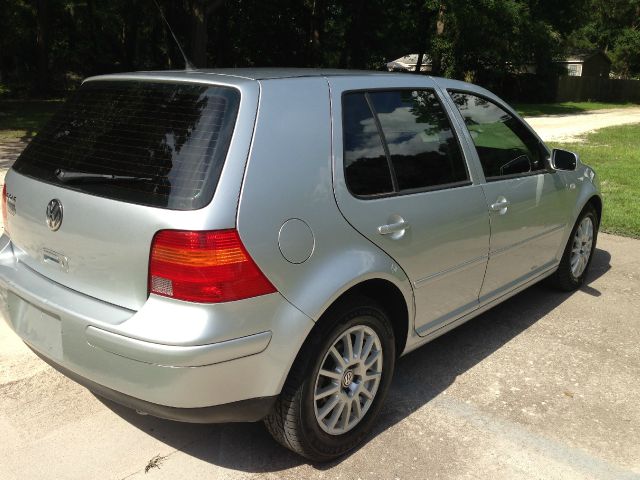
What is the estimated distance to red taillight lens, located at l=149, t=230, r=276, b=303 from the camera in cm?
233

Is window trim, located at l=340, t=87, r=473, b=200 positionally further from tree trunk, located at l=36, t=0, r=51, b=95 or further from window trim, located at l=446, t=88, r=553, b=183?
tree trunk, located at l=36, t=0, r=51, b=95

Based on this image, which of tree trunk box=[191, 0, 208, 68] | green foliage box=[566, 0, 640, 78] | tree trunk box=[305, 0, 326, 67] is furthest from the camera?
green foliage box=[566, 0, 640, 78]

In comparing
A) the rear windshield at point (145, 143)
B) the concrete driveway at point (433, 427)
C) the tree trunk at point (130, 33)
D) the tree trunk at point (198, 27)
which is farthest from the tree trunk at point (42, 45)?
the rear windshield at point (145, 143)

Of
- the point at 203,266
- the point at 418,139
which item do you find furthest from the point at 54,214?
the point at 418,139

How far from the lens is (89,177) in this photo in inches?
105

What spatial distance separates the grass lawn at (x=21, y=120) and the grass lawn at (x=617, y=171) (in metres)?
11.8

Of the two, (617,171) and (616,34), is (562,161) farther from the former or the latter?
(616,34)

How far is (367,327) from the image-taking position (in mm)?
2939

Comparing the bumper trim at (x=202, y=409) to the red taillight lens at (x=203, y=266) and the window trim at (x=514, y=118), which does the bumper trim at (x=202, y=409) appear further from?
the window trim at (x=514, y=118)

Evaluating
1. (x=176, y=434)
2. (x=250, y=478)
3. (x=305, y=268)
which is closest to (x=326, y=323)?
(x=305, y=268)

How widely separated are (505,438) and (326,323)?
1188mm

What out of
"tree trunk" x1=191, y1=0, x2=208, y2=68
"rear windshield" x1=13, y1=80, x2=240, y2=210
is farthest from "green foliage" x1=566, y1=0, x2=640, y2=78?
"rear windshield" x1=13, y1=80, x2=240, y2=210

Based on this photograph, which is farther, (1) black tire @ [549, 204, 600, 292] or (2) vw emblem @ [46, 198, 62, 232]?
(1) black tire @ [549, 204, 600, 292]

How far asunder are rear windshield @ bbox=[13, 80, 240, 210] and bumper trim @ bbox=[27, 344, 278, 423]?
780 mm
